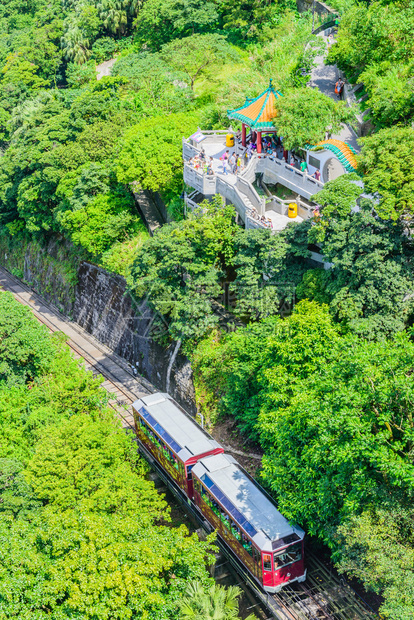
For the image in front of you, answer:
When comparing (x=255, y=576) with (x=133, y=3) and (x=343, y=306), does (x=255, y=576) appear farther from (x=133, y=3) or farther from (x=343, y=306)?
(x=133, y=3)

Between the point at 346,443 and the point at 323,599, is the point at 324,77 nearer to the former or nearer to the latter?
the point at 346,443

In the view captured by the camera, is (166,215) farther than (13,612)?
Yes

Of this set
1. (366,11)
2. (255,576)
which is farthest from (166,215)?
A: (255,576)

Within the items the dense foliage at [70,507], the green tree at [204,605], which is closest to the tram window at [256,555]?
the green tree at [204,605]

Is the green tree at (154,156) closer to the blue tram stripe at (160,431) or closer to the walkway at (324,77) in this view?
the walkway at (324,77)

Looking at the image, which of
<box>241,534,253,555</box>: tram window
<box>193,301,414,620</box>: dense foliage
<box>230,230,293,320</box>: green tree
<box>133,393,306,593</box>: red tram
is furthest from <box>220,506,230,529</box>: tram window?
<box>230,230,293,320</box>: green tree

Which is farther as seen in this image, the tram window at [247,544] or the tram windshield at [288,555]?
the tram window at [247,544]

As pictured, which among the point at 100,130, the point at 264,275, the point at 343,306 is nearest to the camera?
the point at 343,306
